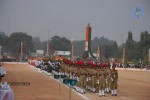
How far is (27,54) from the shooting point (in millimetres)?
77562

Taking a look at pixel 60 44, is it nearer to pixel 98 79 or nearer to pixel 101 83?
pixel 98 79

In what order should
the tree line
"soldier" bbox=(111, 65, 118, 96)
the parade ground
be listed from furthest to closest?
the tree line → "soldier" bbox=(111, 65, 118, 96) → the parade ground

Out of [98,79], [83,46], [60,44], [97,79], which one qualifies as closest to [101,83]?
[98,79]

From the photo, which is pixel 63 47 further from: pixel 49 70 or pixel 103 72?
pixel 103 72

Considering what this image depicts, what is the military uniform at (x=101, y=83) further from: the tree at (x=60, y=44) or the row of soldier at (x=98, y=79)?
the tree at (x=60, y=44)

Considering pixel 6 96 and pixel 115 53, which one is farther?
pixel 115 53

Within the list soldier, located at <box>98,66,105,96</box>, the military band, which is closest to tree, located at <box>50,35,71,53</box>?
the military band

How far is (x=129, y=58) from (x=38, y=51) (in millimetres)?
20798

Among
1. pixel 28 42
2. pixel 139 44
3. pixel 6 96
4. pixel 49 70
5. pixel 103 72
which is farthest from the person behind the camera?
pixel 28 42

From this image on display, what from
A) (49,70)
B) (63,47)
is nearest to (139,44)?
(63,47)

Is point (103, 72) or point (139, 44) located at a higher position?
point (139, 44)

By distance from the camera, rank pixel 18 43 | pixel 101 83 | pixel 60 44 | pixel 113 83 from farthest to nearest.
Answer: pixel 18 43
pixel 60 44
pixel 113 83
pixel 101 83

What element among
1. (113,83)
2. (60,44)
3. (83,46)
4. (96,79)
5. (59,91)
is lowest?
(59,91)

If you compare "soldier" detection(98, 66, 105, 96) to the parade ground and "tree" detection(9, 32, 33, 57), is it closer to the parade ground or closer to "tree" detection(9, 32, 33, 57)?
the parade ground
